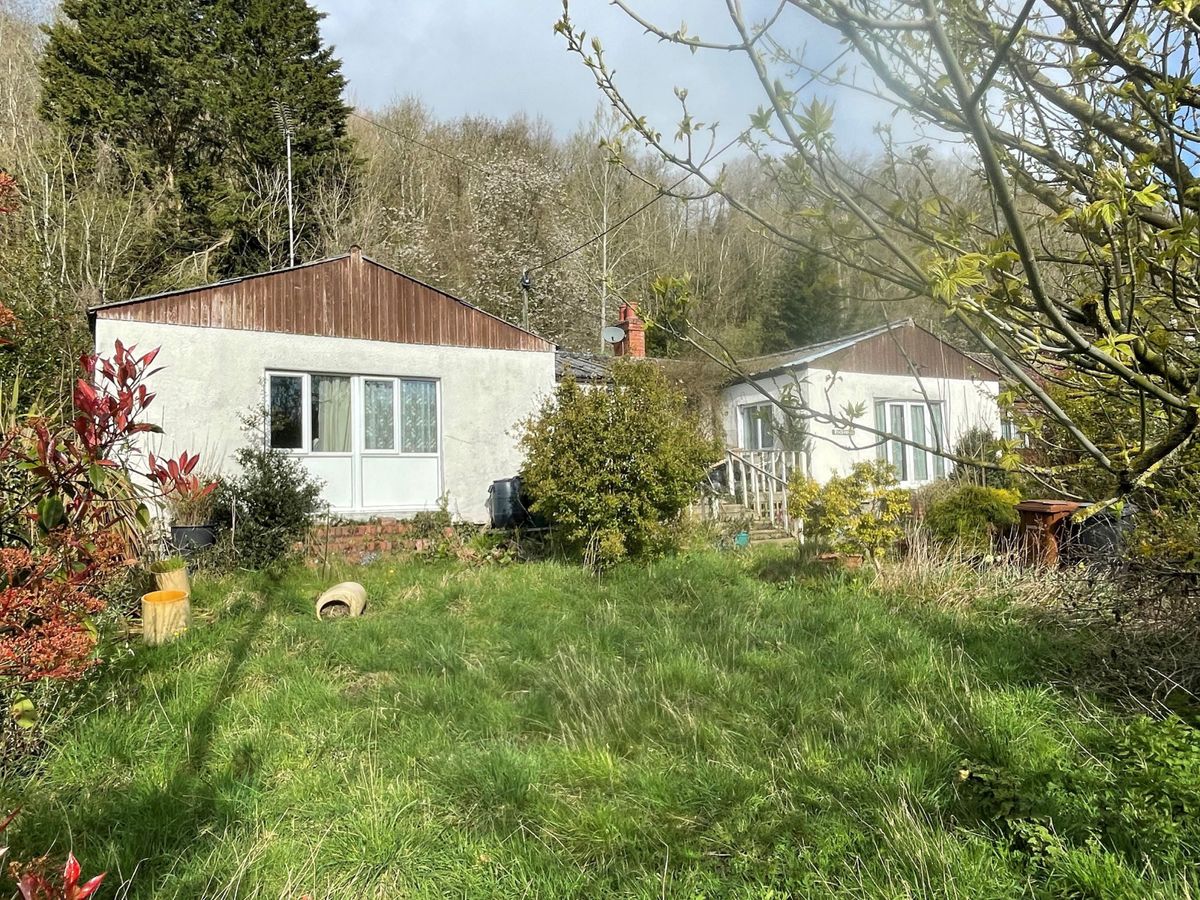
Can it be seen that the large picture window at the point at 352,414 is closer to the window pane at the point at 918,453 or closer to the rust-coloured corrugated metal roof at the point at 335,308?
the rust-coloured corrugated metal roof at the point at 335,308

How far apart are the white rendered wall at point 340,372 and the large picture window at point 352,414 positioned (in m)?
0.18

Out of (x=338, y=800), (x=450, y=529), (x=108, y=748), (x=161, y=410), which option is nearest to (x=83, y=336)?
(x=161, y=410)

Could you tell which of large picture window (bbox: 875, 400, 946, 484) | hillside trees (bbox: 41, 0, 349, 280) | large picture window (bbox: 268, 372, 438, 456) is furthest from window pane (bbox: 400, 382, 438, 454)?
hillside trees (bbox: 41, 0, 349, 280)

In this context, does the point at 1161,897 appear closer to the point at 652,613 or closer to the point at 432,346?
the point at 652,613

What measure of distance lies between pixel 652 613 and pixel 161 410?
7.20 m

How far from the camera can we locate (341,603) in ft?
21.3

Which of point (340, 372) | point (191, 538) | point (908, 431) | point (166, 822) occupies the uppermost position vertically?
point (340, 372)

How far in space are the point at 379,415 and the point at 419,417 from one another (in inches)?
24.8

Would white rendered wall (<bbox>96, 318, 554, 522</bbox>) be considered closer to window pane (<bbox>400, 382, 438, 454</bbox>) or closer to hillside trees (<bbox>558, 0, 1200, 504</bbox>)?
window pane (<bbox>400, 382, 438, 454</bbox>)

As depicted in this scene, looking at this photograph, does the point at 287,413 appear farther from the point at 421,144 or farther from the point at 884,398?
the point at 421,144

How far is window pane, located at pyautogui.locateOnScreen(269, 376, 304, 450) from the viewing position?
32.3 feet

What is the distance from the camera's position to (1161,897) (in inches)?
79.7

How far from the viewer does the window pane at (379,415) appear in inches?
410

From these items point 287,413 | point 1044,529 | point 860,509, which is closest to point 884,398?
point 1044,529
